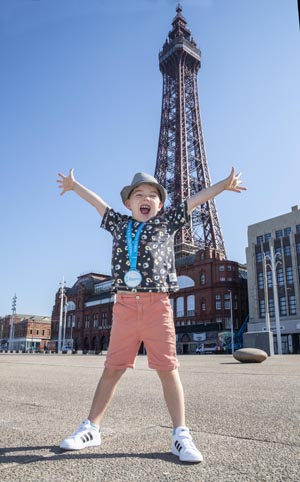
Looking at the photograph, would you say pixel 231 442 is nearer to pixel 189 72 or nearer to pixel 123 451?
pixel 123 451

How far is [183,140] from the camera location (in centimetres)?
8931

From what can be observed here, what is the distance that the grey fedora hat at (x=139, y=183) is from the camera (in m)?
3.19

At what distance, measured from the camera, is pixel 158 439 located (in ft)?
9.34

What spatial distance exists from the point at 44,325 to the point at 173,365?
121 meters

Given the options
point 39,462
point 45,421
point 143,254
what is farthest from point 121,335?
point 45,421

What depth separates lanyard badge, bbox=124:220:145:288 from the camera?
297 centimetres

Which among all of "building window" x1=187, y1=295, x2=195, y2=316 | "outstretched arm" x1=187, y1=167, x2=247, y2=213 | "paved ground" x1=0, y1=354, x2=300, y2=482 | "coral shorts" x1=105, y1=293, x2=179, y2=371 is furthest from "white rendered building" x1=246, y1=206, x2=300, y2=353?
"coral shorts" x1=105, y1=293, x2=179, y2=371

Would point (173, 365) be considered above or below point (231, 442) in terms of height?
above

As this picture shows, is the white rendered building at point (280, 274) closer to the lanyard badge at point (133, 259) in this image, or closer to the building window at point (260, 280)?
the building window at point (260, 280)

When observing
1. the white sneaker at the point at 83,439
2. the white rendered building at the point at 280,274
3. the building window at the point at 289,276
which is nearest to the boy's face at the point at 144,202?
the white sneaker at the point at 83,439

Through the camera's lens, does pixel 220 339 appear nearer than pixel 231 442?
No

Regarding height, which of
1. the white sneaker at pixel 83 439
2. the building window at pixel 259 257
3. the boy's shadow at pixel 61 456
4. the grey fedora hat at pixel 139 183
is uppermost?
the building window at pixel 259 257

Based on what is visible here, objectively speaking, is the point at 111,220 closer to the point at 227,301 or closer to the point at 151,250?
the point at 151,250

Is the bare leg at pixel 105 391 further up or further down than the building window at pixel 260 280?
further down
